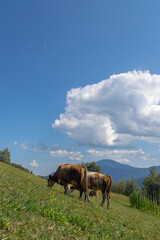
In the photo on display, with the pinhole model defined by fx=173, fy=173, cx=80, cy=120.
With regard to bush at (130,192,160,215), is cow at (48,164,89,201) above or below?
above

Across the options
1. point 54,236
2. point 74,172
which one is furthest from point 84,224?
point 74,172

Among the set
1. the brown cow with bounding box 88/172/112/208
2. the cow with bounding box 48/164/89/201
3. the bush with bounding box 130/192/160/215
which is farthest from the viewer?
the bush with bounding box 130/192/160/215

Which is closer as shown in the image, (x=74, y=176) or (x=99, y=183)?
(x=74, y=176)

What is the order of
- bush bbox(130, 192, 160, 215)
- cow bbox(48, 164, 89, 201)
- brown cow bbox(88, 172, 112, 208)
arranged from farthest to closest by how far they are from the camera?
bush bbox(130, 192, 160, 215) → brown cow bbox(88, 172, 112, 208) → cow bbox(48, 164, 89, 201)

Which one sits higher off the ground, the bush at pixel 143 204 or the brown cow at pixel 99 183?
the brown cow at pixel 99 183

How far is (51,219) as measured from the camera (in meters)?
6.68

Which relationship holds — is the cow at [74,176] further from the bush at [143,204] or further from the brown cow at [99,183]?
the bush at [143,204]

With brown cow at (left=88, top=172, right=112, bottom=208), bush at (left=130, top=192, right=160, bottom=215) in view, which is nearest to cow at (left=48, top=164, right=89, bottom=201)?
brown cow at (left=88, top=172, right=112, bottom=208)

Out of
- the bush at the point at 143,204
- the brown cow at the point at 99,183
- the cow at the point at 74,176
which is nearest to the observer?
the cow at the point at 74,176

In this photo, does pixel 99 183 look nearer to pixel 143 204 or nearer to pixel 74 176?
pixel 74 176

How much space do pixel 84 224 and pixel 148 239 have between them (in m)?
4.59

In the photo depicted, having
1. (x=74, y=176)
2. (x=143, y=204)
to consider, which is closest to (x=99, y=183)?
(x=74, y=176)

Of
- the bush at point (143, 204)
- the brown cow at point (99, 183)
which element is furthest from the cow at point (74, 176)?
the bush at point (143, 204)

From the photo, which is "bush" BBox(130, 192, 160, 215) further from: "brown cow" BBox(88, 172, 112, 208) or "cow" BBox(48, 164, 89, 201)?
"cow" BBox(48, 164, 89, 201)
